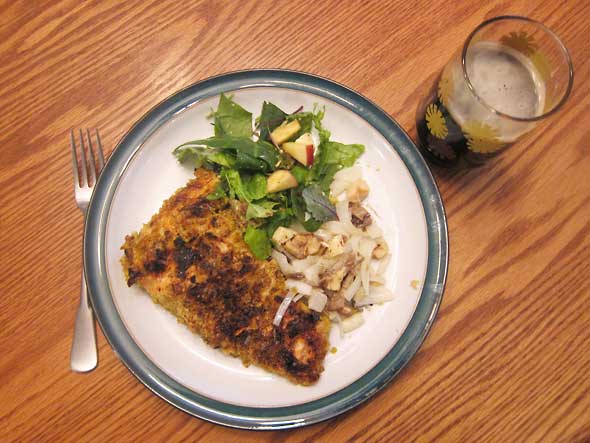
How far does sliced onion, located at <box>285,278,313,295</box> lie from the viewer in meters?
2.15

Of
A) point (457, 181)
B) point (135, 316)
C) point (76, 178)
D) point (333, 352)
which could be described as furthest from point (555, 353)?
point (76, 178)

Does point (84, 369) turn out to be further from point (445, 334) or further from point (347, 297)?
point (445, 334)

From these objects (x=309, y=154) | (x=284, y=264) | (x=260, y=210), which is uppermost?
(x=309, y=154)

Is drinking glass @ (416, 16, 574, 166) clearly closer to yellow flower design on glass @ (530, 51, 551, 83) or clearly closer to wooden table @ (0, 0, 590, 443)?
yellow flower design on glass @ (530, 51, 551, 83)

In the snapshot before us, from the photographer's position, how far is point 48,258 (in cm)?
225

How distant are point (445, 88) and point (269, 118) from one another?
2.77 feet

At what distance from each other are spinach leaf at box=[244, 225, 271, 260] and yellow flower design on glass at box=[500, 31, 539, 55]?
1430 millimetres

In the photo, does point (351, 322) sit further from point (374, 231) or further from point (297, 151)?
point (297, 151)

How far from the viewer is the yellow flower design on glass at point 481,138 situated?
1.90 m

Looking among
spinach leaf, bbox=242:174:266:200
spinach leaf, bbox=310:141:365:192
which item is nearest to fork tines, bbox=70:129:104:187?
spinach leaf, bbox=242:174:266:200

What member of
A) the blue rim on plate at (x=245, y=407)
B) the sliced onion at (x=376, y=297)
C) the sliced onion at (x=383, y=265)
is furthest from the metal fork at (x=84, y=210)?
the sliced onion at (x=383, y=265)

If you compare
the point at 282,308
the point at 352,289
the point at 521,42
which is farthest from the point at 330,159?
the point at 521,42

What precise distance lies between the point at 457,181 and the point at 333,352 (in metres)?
1.11

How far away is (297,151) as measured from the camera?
7.08 ft
